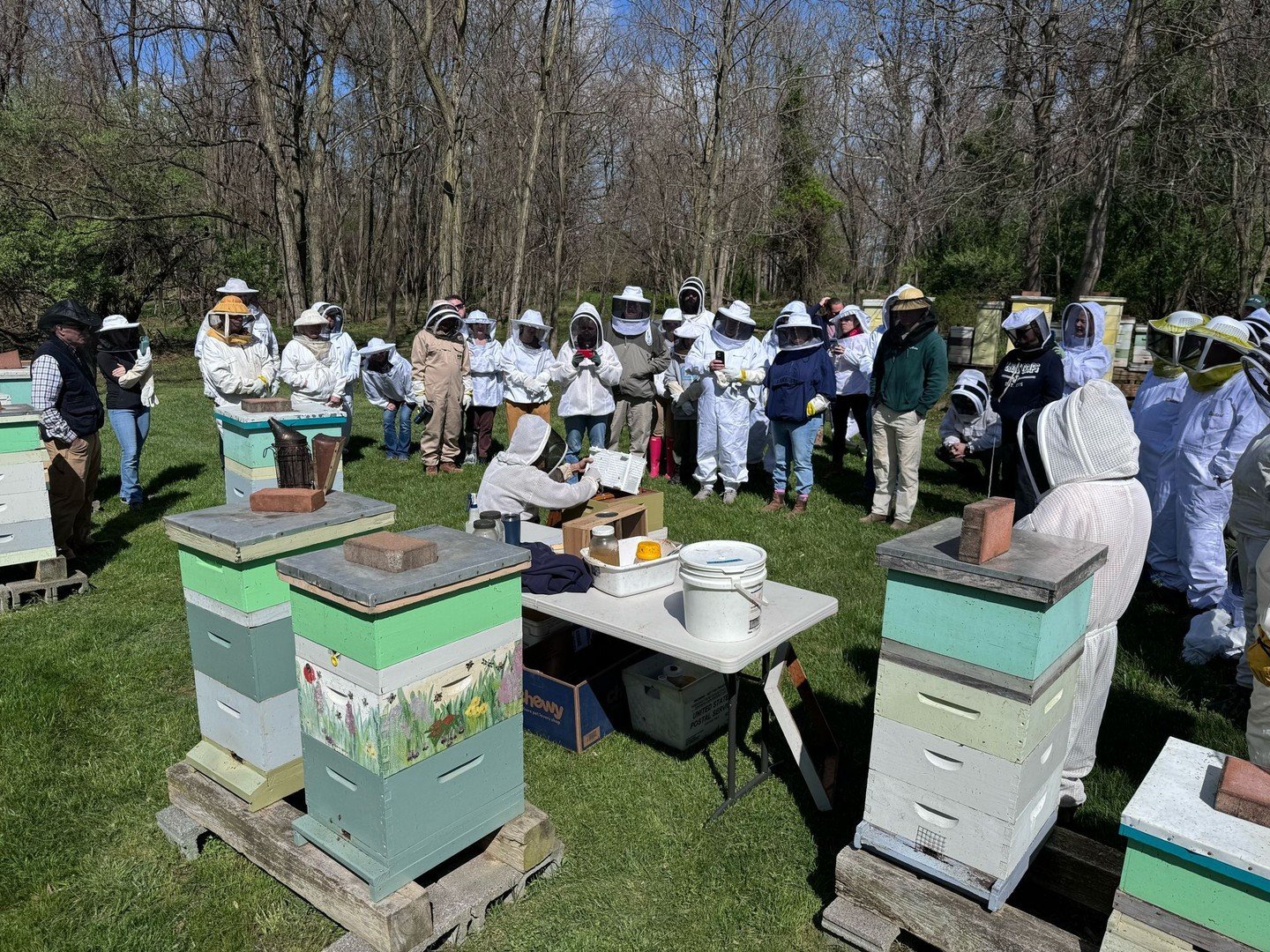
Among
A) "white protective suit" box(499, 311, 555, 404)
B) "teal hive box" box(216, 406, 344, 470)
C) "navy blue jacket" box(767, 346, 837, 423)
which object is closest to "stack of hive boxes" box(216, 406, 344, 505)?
"teal hive box" box(216, 406, 344, 470)

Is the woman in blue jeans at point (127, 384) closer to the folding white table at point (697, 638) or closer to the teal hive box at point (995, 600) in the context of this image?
the folding white table at point (697, 638)

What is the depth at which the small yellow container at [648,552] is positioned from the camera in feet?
13.4

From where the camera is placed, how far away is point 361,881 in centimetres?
286

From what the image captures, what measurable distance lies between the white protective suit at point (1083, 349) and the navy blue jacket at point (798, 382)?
216 cm

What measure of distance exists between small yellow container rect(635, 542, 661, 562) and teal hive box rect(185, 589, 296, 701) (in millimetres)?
1631

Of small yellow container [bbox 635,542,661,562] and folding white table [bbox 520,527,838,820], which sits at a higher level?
small yellow container [bbox 635,542,661,562]

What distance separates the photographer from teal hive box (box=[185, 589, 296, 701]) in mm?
3049

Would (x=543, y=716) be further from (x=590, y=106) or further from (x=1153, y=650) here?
(x=590, y=106)

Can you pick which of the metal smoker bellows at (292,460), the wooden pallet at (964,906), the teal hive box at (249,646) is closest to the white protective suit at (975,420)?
the wooden pallet at (964,906)

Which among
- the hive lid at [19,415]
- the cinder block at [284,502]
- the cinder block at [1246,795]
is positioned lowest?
the cinder block at [1246,795]

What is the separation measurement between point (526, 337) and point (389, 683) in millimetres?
7057

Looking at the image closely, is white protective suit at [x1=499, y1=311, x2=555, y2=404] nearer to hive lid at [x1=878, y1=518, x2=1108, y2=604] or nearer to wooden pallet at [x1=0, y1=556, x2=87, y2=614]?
wooden pallet at [x1=0, y1=556, x2=87, y2=614]

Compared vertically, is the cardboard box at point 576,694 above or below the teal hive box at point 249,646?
below

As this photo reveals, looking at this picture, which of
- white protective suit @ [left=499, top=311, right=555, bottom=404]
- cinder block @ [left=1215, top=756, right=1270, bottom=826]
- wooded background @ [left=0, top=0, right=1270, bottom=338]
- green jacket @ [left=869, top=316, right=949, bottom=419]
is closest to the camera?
cinder block @ [left=1215, top=756, right=1270, bottom=826]
